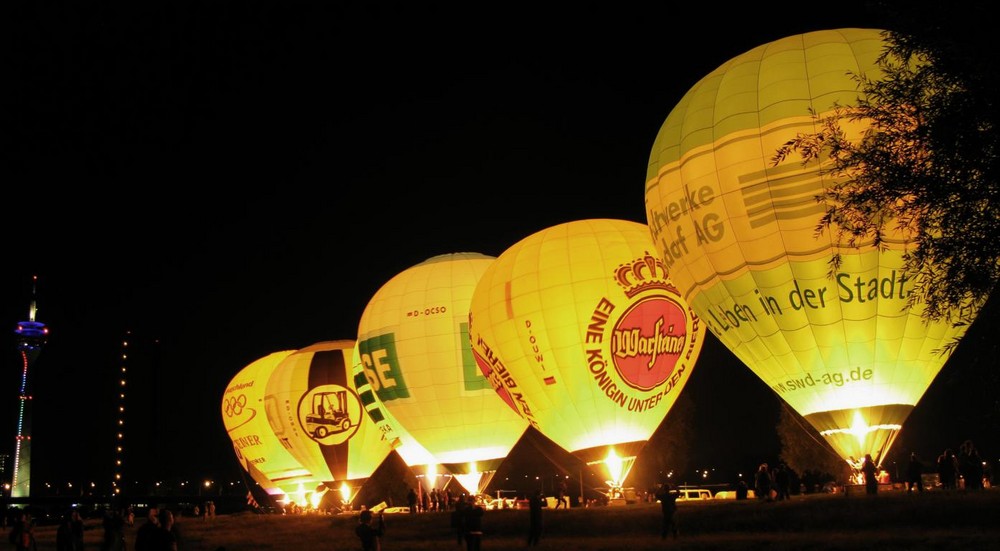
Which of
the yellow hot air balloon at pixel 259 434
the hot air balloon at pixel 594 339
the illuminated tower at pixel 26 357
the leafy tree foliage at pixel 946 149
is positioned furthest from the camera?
the illuminated tower at pixel 26 357

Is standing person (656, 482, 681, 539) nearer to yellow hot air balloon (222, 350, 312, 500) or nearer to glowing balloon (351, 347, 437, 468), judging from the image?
glowing balloon (351, 347, 437, 468)

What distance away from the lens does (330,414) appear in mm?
36250

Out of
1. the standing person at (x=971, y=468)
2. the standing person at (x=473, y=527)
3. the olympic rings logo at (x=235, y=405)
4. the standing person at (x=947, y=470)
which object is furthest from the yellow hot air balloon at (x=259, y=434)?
the standing person at (x=971, y=468)

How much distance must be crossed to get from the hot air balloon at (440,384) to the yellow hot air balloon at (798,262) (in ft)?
34.2

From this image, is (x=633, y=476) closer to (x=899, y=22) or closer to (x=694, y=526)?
(x=694, y=526)

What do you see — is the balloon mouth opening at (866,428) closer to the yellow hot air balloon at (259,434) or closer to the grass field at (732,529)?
the grass field at (732,529)

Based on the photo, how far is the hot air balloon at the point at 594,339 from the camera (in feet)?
73.1

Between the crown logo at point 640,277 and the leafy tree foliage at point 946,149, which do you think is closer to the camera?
the leafy tree foliage at point 946,149

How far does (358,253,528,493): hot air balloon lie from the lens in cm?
2786

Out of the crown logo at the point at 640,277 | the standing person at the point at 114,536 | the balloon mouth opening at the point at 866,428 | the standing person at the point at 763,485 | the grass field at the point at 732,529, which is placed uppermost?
the crown logo at the point at 640,277

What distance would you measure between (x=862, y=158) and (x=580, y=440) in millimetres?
13921

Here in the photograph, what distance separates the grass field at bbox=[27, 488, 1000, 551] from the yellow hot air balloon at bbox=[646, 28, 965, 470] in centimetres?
215

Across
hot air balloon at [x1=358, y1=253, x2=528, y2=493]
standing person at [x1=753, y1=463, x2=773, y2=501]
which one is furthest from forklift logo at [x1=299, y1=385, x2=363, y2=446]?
standing person at [x1=753, y1=463, x2=773, y2=501]

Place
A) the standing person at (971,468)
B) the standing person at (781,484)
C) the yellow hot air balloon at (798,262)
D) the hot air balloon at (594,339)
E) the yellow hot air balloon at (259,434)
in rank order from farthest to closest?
1. the yellow hot air balloon at (259,434)
2. the hot air balloon at (594,339)
3. the standing person at (781,484)
4. the yellow hot air balloon at (798,262)
5. the standing person at (971,468)
